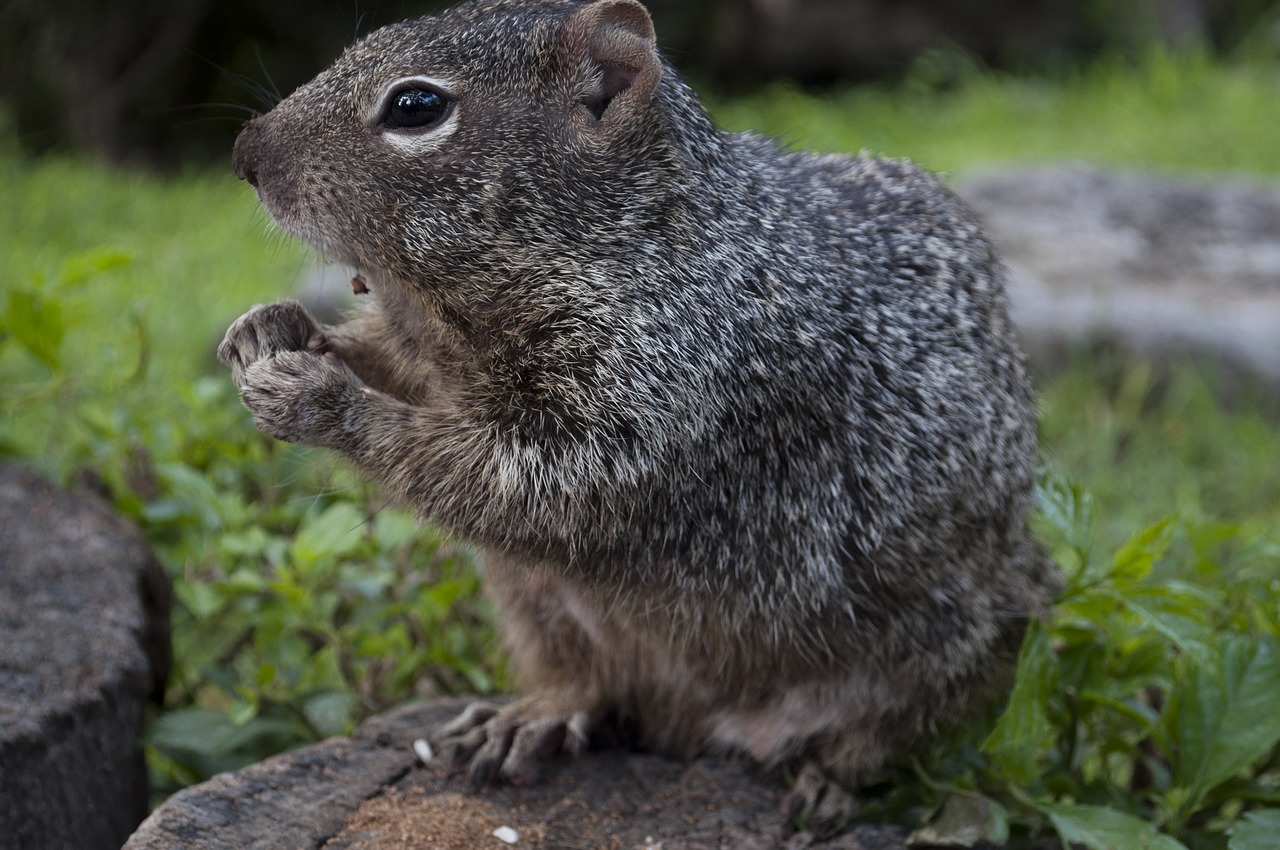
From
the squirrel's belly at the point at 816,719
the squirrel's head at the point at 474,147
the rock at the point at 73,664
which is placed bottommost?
the squirrel's belly at the point at 816,719

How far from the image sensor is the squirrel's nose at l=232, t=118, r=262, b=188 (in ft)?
9.42

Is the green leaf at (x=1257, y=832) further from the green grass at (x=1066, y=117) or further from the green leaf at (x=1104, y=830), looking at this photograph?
the green grass at (x=1066, y=117)

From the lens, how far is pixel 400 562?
3953 mm

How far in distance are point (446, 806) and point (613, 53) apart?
1.72m

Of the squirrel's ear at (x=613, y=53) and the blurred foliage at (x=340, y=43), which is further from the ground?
the blurred foliage at (x=340, y=43)

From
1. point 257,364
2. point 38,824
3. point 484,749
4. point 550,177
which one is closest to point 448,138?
point 550,177

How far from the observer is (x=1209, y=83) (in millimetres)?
9852

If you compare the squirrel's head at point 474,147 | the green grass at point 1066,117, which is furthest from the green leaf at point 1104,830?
the green grass at point 1066,117

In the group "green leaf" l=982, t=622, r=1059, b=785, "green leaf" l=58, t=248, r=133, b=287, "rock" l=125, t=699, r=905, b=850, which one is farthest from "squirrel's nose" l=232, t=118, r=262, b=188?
"green leaf" l=982, t=622, r=1059, b=785

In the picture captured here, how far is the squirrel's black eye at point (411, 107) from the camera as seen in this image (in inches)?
111

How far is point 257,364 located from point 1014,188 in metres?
5.68

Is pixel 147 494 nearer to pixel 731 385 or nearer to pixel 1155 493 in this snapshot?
pixel 731 385

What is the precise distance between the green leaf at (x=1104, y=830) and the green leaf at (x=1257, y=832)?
4.4 inches

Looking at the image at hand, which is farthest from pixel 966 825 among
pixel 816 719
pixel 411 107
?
pixel 411 107
